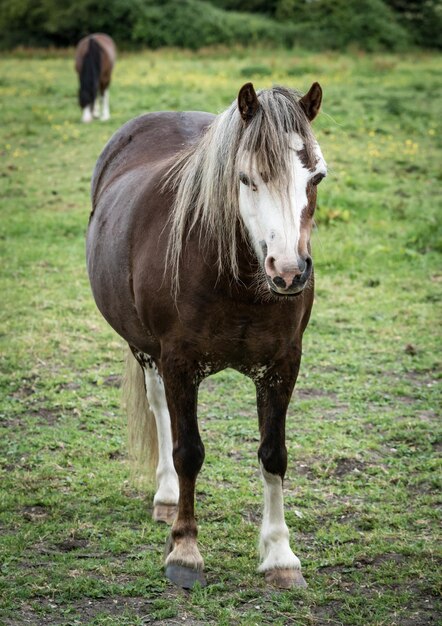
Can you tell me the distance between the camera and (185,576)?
3.22 m

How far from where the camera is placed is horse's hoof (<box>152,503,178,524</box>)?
12.7ft

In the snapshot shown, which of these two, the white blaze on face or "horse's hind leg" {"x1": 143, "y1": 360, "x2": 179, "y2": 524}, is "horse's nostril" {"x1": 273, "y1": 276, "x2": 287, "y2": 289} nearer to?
the white blaze on face

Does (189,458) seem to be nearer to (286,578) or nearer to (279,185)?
(286,578)

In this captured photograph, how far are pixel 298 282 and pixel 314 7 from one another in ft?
98.0

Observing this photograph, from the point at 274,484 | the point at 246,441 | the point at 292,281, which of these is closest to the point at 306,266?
the point at 292,281

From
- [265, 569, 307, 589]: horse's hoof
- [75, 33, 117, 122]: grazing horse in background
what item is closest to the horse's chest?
[265, 569, 307, 589]: horse's hoof

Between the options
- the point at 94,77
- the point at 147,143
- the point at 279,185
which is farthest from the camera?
the point at 94,77

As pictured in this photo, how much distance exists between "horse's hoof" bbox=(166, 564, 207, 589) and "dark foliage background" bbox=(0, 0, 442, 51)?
80.1 feet

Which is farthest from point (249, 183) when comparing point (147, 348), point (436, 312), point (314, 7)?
point (314, 7)

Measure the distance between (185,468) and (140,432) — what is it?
0.95 meters

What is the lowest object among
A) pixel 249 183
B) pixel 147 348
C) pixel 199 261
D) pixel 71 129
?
pixel 71 129

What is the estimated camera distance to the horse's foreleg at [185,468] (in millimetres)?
3219

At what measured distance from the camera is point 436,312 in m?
6.80

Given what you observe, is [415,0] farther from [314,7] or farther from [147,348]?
[147,348]
